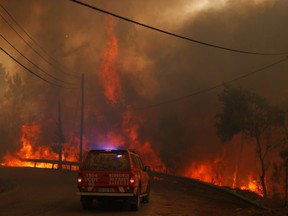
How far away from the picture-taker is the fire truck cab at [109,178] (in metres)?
11.8

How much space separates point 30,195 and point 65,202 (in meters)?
2.89

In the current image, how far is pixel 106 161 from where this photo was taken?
12.4 meters

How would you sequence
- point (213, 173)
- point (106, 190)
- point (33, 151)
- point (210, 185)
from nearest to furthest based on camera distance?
point (106, 190) < point (210, 185) < point (213, 173) < point (33, 151)

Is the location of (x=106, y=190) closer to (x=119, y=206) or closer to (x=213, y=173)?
(x=119, y=206)

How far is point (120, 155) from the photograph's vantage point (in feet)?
40.8

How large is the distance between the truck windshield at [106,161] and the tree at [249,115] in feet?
65.6

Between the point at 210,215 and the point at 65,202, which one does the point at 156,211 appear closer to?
the point at 210,215

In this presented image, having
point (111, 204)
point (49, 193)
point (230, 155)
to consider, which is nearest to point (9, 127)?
point (230, 155)

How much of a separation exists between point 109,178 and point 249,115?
21587mm

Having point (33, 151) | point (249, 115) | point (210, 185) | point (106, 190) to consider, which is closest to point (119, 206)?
point (106, 190)

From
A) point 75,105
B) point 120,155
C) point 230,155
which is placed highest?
point 75,105

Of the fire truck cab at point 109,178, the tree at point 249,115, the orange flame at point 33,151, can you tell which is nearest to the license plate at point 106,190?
the fire truck cab at point 109,178

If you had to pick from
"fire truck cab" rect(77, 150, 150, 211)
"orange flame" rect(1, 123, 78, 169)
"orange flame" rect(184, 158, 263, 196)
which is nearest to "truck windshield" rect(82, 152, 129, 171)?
"fire truck cab" rect(77, 150, 150, 211)

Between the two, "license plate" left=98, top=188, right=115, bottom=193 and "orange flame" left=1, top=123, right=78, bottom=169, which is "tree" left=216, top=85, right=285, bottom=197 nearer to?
"license plate" left=98, top=188, right=115, bottom=193
